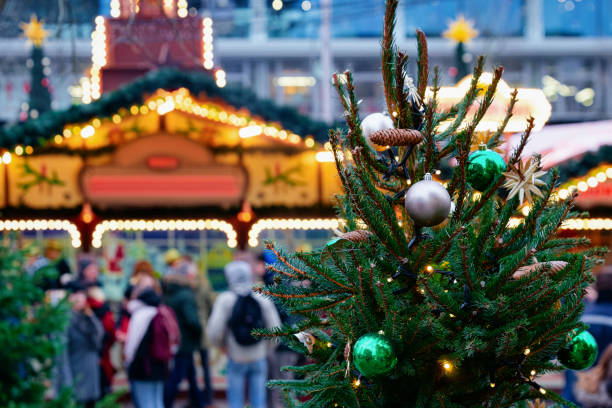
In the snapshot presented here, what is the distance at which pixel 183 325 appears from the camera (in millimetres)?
8859

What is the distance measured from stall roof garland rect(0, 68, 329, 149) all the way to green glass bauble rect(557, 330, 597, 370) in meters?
7.08

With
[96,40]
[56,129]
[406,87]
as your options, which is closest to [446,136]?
[406,87]

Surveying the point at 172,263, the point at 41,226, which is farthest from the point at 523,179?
the point at 41,226

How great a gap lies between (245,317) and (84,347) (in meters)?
1.77

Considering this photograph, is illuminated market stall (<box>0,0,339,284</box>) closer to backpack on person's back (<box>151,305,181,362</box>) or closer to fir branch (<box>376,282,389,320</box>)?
backpack on person's back (<box>151,305,181,362</box>)

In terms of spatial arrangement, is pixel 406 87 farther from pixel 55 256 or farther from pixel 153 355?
pixel 55 256

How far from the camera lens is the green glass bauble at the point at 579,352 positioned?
252cm

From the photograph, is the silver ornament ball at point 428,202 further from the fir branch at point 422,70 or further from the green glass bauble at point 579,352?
the green glass bauble at point 579,352

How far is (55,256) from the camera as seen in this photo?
33.3 ft

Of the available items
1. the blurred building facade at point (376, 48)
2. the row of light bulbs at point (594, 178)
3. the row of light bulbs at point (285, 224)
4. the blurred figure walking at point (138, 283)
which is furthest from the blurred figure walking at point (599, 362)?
the blurred building facade at point (376, 48)

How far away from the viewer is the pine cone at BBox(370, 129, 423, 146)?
7.63 ft

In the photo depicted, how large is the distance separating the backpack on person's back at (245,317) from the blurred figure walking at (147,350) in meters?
0.64

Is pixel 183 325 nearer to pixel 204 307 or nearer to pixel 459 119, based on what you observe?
pixel 204 307

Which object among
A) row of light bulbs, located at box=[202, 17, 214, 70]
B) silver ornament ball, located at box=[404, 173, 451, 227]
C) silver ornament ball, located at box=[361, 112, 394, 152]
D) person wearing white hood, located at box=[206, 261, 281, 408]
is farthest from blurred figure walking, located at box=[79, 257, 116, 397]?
silver ornament ball, located at box=[404, 173, 451, 227]
